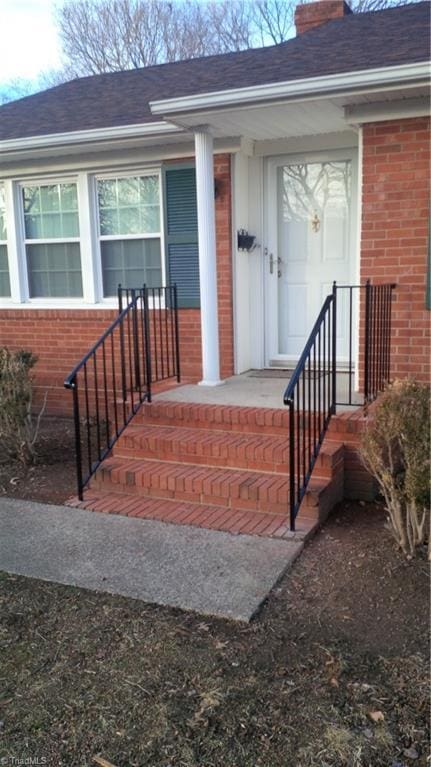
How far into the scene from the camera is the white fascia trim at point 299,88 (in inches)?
171

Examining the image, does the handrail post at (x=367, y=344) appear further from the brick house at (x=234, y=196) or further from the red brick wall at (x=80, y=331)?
the red brick wall at (x=80, y=331)

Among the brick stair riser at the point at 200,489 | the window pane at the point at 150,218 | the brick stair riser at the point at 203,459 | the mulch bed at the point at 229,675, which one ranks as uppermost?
the window pane at the point at 150,218

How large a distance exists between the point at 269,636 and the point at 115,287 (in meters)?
4.95

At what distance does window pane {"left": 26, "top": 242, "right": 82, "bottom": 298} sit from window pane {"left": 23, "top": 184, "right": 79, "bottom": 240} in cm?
14

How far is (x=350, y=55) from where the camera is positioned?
4.99 metres

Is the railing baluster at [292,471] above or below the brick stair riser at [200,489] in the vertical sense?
above

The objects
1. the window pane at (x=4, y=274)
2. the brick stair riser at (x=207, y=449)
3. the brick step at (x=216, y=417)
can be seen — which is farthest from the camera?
the window pane at (x=4, y=274)

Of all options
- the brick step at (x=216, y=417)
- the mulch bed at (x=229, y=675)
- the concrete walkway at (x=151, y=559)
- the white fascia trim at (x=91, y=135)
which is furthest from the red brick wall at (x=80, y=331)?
the mulch bed at (x=229, y=675)

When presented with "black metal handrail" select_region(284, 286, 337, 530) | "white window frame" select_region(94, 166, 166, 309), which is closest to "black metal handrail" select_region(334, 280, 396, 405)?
"black metal handrail" select_region(284, 286, 337, 530)

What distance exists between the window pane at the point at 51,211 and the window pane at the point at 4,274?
1.34ft

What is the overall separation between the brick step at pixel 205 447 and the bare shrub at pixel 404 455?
928 millimetres

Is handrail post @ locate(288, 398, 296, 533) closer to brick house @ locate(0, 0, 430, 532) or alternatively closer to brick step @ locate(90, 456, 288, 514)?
brick step @ locate(90, 456, 288, 514)

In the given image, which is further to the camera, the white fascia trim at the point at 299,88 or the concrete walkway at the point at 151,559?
the white fascia trim at the point at 299,88

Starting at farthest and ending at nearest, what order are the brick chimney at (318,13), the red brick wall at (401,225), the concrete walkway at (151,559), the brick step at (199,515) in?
the brick chimney at (318,13) < the red brick wall at (401,225) < the brick step at (199,515) < the concrete walkway at (151,559)
